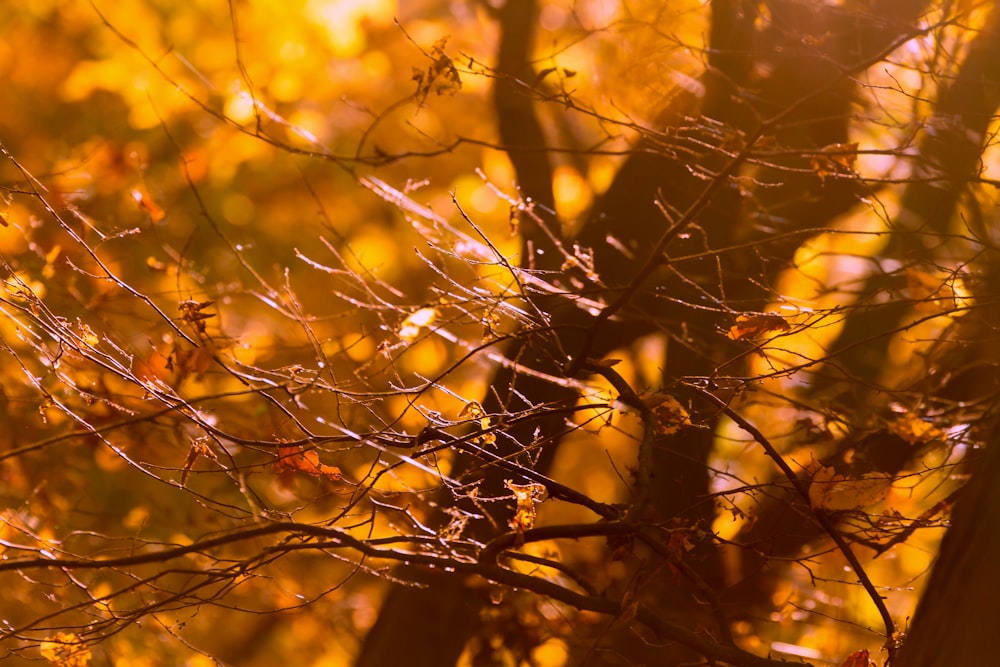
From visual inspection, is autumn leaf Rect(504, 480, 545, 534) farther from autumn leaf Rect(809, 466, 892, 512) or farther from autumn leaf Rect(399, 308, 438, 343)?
autumn leaf Rect(809, 466, 892, 512)

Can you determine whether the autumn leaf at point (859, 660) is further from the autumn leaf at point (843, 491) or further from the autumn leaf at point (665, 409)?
the autumn leaf at point (665, 409)

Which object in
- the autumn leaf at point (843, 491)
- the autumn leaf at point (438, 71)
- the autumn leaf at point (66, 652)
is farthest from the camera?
the autumn leaf at point (438, 71)

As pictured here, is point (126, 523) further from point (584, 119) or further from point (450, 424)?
point (584, 119)

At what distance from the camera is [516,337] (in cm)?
234

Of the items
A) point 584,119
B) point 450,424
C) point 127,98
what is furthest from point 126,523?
point 584,119

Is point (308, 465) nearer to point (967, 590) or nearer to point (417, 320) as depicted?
point (417, 320)

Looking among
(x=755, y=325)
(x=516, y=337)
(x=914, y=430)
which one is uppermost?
(x=914, y=430)

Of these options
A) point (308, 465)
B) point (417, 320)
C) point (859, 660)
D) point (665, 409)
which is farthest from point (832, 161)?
point (308, 465)

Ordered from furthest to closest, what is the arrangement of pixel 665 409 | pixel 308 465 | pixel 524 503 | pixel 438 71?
pixel 438 71 < pixel 308 465 < pixel 665 409 < pixel 524 503

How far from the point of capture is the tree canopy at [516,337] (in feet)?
7.57

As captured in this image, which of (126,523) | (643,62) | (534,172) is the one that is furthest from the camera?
(126,523)

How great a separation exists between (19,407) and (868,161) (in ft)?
14.8

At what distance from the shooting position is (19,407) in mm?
4047

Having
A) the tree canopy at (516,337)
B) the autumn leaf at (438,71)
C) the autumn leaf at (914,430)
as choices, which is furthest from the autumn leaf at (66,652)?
the autumn leaf at (914,430)
